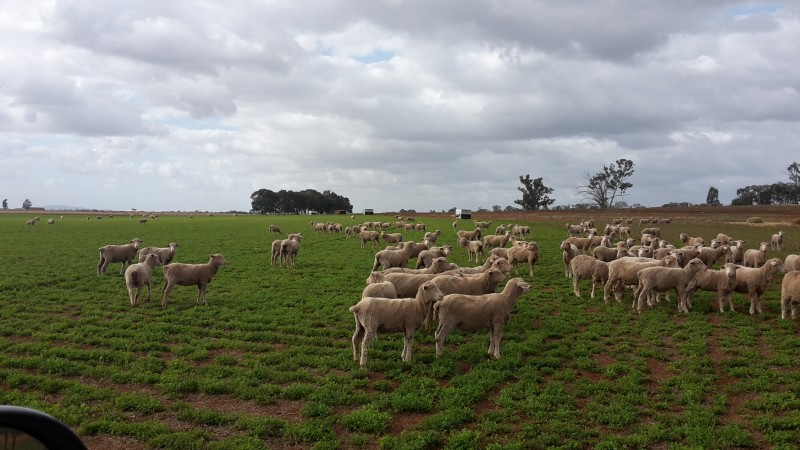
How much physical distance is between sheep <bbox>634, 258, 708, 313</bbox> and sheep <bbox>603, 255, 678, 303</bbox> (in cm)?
71

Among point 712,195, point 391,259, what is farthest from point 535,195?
point 391,259

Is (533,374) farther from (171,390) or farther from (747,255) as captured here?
(747,255)

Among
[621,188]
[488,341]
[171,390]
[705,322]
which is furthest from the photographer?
[621,188]

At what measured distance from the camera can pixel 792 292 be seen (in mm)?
14469

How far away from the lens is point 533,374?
10344 mm

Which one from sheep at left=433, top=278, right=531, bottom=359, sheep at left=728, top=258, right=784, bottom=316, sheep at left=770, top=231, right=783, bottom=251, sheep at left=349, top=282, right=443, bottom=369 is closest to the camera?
sheep at left=349, top=282, right=443, bottom=369

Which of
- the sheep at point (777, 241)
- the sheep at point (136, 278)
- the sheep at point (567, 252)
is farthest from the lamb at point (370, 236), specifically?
the sheep at point (777, 241)

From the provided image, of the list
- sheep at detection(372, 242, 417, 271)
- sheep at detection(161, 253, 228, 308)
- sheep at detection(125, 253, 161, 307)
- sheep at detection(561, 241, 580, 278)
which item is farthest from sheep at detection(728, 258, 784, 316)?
sheep at detection(125, 253, 161, 307)

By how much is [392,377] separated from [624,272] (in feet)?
35.2

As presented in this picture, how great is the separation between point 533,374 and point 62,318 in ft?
45.7

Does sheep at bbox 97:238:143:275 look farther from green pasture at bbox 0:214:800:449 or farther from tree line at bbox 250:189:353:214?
A: tree line at bbox 250:189:353:214

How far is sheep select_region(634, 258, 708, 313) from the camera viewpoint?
15922mm

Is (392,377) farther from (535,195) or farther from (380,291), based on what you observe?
(535,195)

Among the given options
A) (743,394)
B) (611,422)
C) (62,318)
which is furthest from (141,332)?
(743,394)
